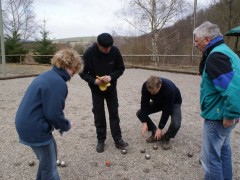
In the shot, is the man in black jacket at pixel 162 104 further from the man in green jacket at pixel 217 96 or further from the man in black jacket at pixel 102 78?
the man in green jacket at pixel 217 96

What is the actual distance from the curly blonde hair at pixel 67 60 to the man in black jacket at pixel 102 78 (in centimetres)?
121

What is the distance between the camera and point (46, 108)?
7.26ft

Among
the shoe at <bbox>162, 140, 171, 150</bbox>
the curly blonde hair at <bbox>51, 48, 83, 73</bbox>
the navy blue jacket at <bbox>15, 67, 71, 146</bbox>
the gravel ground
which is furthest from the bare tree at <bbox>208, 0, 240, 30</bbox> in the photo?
the navy blue jacket at <bbox>15, 67, 71, 146</bbox>

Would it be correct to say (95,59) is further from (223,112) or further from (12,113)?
(12,113)

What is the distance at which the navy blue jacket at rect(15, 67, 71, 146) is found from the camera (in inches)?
86.1

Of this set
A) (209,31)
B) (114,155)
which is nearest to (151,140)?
(114,155)

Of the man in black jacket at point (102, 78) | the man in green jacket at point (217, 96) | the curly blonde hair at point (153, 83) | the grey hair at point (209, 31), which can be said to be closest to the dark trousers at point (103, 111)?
the man in black jacket at point (102, 78)

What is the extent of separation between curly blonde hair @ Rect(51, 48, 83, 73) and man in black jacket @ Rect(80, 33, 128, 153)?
121cm

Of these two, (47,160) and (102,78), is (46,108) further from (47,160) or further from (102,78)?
(102,78)

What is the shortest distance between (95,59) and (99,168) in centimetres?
149

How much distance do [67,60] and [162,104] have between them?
2.08 m

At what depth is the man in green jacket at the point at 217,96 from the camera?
210 cm

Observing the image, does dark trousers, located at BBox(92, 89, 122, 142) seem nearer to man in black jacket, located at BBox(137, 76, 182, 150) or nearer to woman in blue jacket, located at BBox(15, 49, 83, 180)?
man in black jacket, located at BBox(137, 76, 182, 150)

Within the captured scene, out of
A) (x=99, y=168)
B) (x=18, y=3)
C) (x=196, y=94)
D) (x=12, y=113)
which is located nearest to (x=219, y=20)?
(x=196, y=94)
